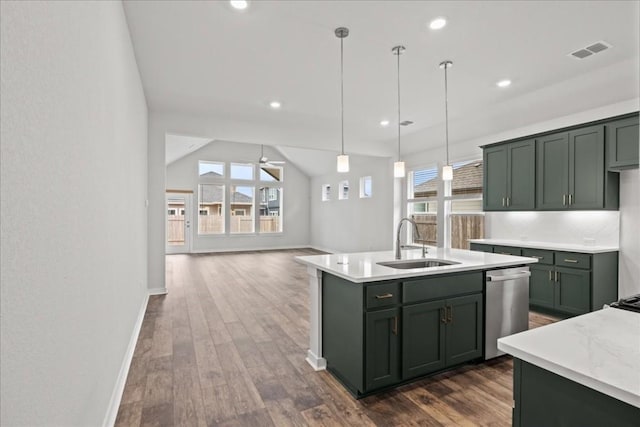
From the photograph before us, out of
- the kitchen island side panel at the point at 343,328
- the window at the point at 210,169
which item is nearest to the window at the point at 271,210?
the window at the point at 210,169

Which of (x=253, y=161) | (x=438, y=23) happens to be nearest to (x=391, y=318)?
(x=438, y=23)

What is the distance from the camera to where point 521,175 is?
185 inches

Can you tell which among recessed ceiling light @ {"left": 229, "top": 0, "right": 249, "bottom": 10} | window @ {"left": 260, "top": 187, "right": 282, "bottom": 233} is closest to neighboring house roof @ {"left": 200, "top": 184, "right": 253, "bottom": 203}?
window @ {"left": 260, "top": 187, "right": 282, "bottom": 233}

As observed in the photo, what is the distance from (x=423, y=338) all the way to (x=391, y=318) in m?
0.37

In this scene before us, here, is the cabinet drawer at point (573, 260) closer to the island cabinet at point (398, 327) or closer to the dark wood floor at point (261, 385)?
the dark wood floor at point (261, 385)

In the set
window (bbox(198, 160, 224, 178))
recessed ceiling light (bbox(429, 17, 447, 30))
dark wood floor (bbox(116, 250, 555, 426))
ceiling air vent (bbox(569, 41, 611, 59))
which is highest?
ceiling air vent (bbox(569, 41, 611, 59))

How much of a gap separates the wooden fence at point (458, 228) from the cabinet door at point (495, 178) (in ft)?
2.26

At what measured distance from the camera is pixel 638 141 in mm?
3562

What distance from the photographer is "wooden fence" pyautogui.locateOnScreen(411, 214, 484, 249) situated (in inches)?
231

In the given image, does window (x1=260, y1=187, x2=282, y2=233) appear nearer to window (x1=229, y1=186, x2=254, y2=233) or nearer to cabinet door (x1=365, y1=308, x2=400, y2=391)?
window (x1=229, y1=186, x2=254, y2=233)

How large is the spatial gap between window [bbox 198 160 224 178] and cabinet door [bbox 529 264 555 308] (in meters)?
9.35

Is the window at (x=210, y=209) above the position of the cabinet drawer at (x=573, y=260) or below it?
above

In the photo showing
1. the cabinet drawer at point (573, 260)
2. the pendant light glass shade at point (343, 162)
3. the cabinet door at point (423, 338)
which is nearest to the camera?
the cabinet door at point (423, 338)

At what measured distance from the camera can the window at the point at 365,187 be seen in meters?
9.07
